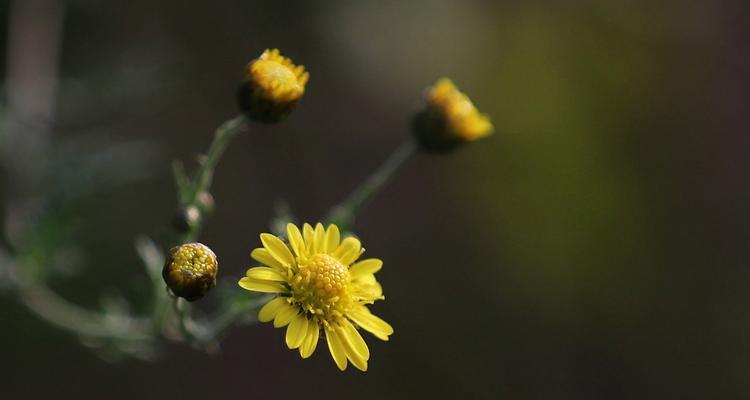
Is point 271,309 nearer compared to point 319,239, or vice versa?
point 271,309

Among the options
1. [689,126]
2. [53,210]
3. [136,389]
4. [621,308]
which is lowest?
[136,389]

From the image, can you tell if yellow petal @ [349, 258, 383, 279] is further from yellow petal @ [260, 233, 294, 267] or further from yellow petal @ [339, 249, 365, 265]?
yellow petal @ [260, 233, 294, 267]

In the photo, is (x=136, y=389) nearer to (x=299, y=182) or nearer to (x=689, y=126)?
(x=299, y=182)

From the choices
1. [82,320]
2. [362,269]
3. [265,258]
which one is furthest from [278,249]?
[82,320]

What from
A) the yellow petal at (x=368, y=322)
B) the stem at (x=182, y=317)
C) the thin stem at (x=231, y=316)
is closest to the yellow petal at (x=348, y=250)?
the yellow petal at (x=368, y=322)

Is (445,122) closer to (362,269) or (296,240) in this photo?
(362,269)

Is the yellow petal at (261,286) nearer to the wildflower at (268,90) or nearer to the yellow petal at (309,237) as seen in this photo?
the yellow petal at (309,237)

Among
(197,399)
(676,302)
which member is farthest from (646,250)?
(197,399)
